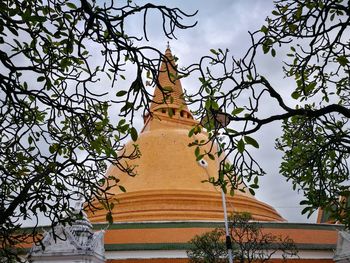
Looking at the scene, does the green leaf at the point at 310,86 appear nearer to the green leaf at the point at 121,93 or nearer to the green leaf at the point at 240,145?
the green leaf at the point at 240,145

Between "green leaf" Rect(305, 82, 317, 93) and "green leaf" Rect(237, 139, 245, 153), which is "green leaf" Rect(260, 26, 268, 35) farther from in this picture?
"green leaf" Rect(237, 139, 245, 153)

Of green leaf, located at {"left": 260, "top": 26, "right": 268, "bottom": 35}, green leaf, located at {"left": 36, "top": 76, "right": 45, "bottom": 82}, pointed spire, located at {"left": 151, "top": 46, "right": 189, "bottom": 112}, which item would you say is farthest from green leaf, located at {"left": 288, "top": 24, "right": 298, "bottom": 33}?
green leaf, located at {"left": 36, "top": 76, "right": 45, "bottom": 82}

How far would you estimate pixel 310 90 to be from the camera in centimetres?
436

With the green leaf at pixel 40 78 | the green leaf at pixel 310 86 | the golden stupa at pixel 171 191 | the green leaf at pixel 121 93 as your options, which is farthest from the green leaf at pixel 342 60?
the golden stupa at pixel 171 191

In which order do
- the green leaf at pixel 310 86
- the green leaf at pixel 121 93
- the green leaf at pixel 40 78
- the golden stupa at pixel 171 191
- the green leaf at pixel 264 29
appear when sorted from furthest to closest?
1. the golden stupa at pixel 171 191
2. the green leaf at pixel 310 86
3. the green leaf at pixel 264 29
4. the green leaf at pixel 40 78
5. the green leaf at pixel 121 93

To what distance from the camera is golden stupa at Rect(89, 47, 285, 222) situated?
1816 cm

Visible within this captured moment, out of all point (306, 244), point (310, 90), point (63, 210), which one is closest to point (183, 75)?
point (310, 90)

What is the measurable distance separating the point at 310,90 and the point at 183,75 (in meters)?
1.65

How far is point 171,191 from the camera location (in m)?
19.1

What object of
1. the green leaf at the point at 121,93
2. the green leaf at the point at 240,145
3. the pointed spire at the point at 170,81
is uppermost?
the pointed spire at the point at 170,81

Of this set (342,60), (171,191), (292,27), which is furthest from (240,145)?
(171,191)

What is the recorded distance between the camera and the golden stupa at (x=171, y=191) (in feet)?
59.6

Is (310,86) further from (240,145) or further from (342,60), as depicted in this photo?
(240,145)

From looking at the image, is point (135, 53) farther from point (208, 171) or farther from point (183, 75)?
point (208, 171)
